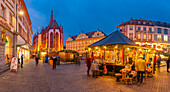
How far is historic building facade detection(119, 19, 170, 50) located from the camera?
1699 inches

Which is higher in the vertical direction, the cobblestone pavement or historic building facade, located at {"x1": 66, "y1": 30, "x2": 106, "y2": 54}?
historic building facade, located at {"x1": 66, "y1": 30, "x2": 106, "y2": 54}

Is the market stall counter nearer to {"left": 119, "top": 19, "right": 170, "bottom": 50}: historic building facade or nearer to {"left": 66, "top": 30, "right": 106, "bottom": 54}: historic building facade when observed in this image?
{"left": 119, "top": 19, "right": 170, "bottom": 50}: historic building facade

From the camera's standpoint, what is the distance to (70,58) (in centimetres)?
3055

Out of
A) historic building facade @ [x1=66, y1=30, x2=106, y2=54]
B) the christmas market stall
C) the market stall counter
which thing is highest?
historic building facade @ [x1=66, y1=30, x2=106, y2=54]

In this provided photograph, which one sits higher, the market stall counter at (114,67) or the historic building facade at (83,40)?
the historic building facade at (83,40)

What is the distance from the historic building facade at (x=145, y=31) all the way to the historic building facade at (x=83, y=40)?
46.3 feet

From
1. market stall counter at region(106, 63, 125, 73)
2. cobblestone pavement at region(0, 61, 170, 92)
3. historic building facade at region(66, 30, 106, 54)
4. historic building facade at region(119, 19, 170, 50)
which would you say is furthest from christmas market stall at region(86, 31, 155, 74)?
historic building facade at region(66, 30, 106, 54)

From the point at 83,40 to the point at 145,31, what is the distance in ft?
93.2

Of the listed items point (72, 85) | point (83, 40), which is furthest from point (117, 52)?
point (83, 40)

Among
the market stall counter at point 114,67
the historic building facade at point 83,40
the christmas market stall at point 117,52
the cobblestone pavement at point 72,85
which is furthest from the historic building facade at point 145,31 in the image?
the cobblestone pavement at point 72,85

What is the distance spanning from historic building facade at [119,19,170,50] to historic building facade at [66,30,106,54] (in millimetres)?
14110

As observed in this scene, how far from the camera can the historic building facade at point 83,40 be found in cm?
5723

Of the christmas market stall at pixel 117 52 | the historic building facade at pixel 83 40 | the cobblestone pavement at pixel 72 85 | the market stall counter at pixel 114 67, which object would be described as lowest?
the cobblestone pavement at pixel 72 85

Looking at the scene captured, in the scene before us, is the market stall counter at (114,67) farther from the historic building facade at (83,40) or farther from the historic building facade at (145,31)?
the historic building facade at (83,40)
